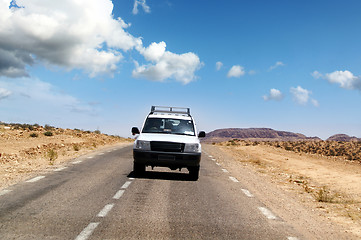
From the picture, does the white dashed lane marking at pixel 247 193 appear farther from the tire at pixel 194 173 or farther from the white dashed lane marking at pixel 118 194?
the white dashed lane marking at pixel 118 194

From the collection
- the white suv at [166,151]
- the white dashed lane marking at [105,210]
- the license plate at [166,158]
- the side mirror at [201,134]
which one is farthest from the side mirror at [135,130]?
the white dashed lane marking at [105,210]

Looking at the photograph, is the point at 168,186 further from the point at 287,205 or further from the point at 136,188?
the point at 287,205

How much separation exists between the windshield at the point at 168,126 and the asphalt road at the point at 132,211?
1.99 meters

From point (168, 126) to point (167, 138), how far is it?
121 centimetres

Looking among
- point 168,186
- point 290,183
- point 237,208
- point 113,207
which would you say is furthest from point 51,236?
point 290,183

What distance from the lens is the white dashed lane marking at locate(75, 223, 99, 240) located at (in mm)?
A: 5387

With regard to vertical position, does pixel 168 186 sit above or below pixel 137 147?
below

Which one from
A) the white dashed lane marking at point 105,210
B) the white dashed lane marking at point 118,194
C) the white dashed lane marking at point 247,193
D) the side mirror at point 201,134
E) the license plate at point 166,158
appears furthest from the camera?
the side mirror at point 201,134

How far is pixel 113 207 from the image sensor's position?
754 cm

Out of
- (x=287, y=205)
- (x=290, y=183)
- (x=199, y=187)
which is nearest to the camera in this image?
(x=287, y=205)

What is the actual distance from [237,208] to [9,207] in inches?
185

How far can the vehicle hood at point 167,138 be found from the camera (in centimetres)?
1170

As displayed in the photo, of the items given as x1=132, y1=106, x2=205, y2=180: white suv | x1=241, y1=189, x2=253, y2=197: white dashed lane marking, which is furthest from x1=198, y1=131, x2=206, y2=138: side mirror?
x1=241, y1=189, x2=253, y2=197: white dashed lane marking

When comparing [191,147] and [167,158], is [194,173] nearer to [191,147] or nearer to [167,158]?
[191,147]
